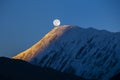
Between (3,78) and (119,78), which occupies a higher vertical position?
(3,78)

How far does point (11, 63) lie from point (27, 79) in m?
22.7

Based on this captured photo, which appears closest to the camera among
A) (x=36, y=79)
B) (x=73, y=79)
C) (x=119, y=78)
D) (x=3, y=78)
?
(x=3, y=78)

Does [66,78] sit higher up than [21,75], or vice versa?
[21,75]

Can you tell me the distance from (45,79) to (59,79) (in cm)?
1152

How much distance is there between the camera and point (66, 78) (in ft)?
320

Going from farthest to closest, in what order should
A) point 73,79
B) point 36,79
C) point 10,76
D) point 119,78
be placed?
point 73,79
point 119,78
point 36,79
point 10,76

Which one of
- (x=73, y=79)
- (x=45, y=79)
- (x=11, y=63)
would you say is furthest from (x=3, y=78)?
(x=73, y=79)

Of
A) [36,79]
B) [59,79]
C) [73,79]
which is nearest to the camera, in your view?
[36,79]

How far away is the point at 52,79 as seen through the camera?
278 ft

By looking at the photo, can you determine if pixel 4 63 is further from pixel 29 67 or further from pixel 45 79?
pixel 45 79

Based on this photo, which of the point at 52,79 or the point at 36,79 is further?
the point at 52,79

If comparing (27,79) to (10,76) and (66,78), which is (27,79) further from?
(66,78)

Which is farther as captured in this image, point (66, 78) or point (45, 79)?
point (66, 78)

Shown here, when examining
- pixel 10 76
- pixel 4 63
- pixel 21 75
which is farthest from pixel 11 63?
pixel 10 76
